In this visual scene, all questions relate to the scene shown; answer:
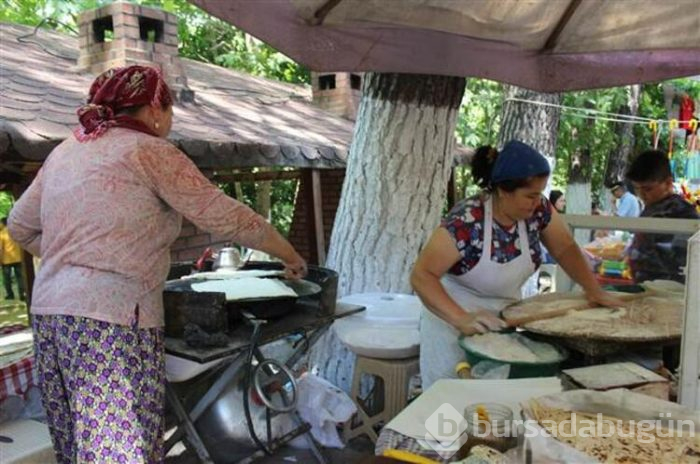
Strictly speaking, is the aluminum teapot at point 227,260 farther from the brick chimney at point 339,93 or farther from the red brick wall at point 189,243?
the brick chimney at point 339,93

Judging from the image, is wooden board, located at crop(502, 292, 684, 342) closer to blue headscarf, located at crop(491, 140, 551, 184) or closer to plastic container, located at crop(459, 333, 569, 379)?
plastic container, located at crop(459, 333, 569, 379)

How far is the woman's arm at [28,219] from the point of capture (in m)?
2.28

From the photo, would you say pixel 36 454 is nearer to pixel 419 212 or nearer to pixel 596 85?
pixel 419 212

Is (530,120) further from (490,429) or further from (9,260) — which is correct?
(9,260)

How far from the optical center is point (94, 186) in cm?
205

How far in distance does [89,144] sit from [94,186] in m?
0.18

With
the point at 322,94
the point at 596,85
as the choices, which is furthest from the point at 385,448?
the point at 322,94

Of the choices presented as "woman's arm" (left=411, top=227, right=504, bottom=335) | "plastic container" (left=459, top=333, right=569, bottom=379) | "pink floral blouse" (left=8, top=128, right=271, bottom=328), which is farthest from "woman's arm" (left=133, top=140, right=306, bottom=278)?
"plastic container" (left=459, top=333, right=569, bottom=379)

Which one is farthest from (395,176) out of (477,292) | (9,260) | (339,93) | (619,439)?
(9,260)

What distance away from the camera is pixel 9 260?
8.26 m

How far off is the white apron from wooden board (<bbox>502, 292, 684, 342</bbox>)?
0.11 m

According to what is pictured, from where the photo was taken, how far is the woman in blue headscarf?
7.86 ft

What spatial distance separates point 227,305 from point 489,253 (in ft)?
3.54

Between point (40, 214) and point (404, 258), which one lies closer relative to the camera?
point (40, 214)
